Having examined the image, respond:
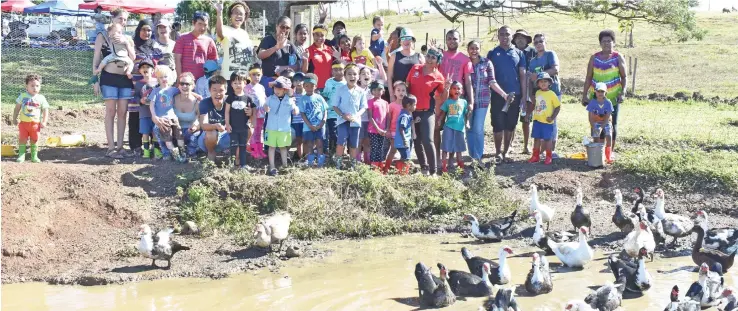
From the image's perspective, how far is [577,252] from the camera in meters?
9.57

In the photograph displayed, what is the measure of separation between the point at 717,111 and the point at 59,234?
52.7 ft

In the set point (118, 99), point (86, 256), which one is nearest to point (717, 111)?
point (118, 99)

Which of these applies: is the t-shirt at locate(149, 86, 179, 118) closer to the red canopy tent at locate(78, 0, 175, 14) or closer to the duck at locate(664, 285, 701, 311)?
the duck at locate(664, 285, 701, 311)

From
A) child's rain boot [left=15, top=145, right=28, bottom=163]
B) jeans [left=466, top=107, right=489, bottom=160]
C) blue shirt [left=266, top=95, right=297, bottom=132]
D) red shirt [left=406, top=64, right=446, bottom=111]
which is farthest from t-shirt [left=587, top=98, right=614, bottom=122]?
child's rain boot [left=15, top=145, right=28, bottom=163]

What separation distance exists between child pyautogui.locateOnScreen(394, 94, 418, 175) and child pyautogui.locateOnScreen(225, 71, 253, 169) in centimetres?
211

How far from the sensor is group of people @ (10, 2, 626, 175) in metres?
11.9

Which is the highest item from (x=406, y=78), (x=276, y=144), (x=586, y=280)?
(x=406, y=78)

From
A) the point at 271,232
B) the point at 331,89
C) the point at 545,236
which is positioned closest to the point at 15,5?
the point at 331,89

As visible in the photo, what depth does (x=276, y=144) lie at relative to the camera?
462 inches

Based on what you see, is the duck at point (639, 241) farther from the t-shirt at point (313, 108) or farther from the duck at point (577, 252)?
the t-shirt at point (313, 108)

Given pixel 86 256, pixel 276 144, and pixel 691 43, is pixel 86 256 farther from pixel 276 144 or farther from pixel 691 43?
pixel 691 43

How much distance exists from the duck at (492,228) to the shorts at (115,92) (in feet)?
16.8

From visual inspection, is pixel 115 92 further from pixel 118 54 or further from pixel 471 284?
pixel 471 284

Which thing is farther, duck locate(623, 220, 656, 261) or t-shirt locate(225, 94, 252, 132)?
t-shirt locate(225, 94, 252, 132)
